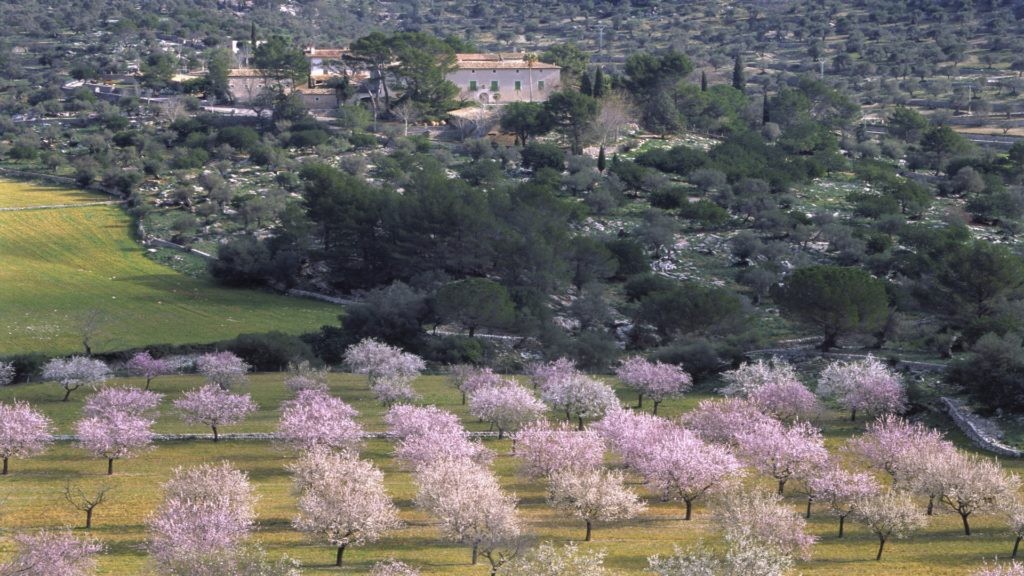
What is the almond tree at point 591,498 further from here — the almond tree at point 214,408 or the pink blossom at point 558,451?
the almond tree at point 214,408

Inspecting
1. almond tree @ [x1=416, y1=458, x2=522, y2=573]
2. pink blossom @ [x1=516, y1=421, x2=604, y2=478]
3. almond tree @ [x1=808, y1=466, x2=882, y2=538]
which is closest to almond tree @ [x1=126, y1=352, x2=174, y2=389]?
pink blossom @ [x1=516, y1=421, x2=604, y2=478]

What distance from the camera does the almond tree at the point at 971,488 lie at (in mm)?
32625

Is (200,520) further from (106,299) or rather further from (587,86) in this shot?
(587,86)

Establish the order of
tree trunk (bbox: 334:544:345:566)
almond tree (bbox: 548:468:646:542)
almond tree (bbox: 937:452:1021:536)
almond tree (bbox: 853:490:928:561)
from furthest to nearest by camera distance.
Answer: almond tree (bbox: 937:452:1021:536)
almond tree (bbox: 548:468:646:542)
almond tree (bbox: 853:490:928:561)
tree trunk (bbox: 334:544:345:566)

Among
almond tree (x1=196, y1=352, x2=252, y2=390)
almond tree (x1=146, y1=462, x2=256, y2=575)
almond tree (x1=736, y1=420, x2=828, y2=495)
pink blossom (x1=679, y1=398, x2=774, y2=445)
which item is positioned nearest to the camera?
almond tree (x1=146, y1=462, x2=256, y2=575)

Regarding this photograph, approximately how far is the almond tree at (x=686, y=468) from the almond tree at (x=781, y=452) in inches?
47.5

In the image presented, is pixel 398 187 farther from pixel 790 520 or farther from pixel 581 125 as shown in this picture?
pixel 790 520

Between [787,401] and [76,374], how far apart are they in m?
25.1

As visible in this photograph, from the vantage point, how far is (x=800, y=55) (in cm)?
16425

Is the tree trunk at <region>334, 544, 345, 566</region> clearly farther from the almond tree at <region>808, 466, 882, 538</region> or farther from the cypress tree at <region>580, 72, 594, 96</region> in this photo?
the cypress tree at <region>580, 72, 594, 96</region>

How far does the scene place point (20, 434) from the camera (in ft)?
125

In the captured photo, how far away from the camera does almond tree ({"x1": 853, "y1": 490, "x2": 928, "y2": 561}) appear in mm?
30844

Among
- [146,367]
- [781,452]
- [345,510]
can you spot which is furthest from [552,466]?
[146,367]

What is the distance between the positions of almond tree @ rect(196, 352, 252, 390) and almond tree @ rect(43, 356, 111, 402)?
371 centimetres
